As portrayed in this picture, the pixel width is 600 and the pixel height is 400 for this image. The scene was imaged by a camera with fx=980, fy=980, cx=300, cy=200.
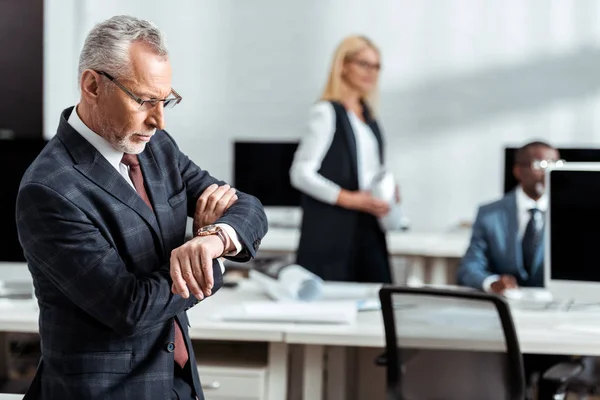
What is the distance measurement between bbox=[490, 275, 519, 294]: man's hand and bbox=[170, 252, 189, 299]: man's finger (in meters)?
2.26

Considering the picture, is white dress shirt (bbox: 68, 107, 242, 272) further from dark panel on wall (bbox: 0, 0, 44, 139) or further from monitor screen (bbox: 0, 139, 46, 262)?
dark panel on wall (bbox: 0, 0, 44, 139)

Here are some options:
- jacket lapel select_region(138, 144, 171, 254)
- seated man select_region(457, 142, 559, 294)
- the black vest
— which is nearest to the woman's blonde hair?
the black vest

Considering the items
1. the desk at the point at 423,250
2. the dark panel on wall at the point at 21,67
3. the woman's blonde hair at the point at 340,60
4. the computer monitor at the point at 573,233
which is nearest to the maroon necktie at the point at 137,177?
the computer monitor at the point at 573,233

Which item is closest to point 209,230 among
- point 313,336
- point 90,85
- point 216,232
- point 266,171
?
point 216,232

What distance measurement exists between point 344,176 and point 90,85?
9.33 feet

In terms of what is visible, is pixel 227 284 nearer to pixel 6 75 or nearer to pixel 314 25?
pixel 314 25

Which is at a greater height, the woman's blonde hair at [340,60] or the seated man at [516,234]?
the woman's blonde hair at [340,60]

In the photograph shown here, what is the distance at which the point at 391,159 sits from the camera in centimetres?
680

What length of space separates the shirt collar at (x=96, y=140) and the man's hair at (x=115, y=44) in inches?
3.9

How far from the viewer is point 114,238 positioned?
6.07 ft

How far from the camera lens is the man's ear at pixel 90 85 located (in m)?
1.78

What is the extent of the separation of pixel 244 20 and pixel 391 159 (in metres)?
1.43

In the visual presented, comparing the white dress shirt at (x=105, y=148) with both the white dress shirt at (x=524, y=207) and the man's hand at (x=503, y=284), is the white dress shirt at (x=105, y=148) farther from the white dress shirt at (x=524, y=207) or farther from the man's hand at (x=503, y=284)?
the white dress shirt at (x=524, y=207)

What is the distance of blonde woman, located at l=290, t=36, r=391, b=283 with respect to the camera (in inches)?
178
